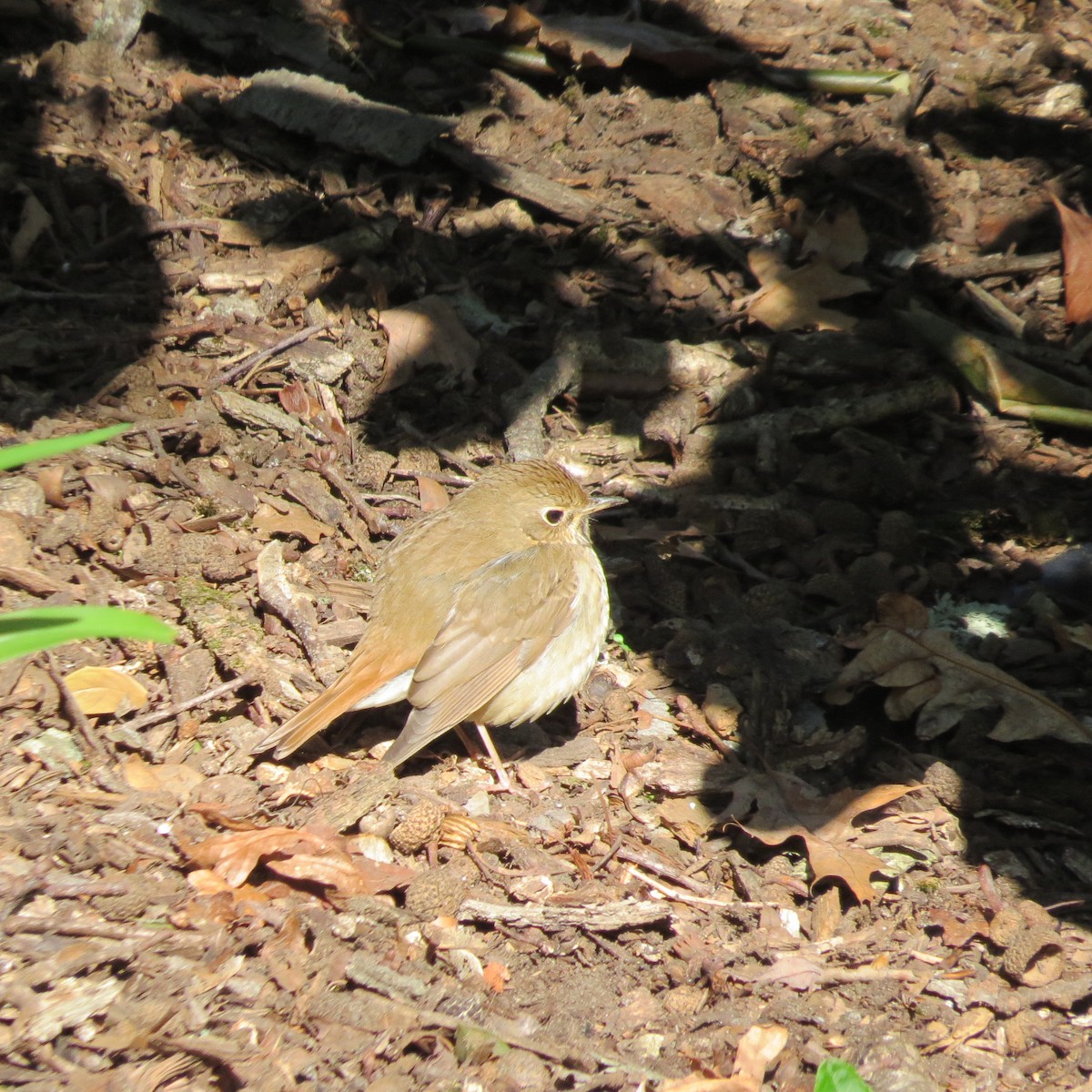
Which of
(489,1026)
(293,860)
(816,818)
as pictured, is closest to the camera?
(489,1026)

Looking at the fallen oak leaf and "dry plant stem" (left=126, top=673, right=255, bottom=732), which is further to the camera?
"dry plant stem" (left=126, top=673, right=255, bottom=732)

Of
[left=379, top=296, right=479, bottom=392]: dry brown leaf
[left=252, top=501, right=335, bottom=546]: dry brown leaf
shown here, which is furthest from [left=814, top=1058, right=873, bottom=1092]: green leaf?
[left=379, top=296, right=479, bottom=392]: dry brown leaf

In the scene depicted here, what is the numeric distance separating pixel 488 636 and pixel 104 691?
1275mm

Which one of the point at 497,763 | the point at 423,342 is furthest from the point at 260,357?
the point at 497,763

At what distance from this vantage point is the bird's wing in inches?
162

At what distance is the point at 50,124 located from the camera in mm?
6156

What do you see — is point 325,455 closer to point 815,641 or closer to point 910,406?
point 815,641

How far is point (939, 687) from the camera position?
4.50 m

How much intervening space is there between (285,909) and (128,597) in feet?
4.39

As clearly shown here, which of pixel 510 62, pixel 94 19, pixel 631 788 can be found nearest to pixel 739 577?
pixel 631 788

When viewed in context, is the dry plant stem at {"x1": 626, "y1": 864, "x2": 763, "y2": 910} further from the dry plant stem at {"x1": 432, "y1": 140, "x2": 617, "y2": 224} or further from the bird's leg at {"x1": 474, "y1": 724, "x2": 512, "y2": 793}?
the dry plant stem at {"x1": 432, "y1": 140, "x2": 617, "y2": 224}

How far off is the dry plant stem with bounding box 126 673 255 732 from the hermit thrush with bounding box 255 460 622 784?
9.5 inches

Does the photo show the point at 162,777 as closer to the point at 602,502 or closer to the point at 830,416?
the point at 602,502

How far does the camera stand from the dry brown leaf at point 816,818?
3.86 meters
